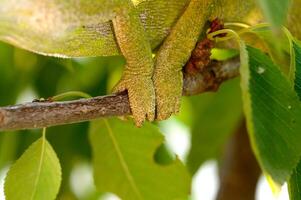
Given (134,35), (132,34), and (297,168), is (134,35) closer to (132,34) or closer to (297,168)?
(132,34)

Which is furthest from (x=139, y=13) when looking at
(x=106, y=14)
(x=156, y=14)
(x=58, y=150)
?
(x=58, y=150)

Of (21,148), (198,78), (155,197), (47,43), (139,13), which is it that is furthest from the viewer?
(21,148)

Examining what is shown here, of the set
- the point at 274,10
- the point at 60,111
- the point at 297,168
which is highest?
the point at 274,10

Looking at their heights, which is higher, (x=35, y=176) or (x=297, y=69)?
(x=297, y=69)

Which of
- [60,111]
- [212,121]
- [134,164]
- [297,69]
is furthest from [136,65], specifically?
[212,121]

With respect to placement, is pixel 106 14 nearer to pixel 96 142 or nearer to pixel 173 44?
pixel 173 44

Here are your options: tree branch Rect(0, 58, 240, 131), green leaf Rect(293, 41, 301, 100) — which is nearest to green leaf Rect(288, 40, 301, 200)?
green leaf Rect(293, 41, 301, 100)

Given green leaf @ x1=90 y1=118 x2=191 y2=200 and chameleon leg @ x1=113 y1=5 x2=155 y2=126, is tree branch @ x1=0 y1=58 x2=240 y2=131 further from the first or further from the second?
green leaf @ x1=90 y1=118 x2=191 y2=200
